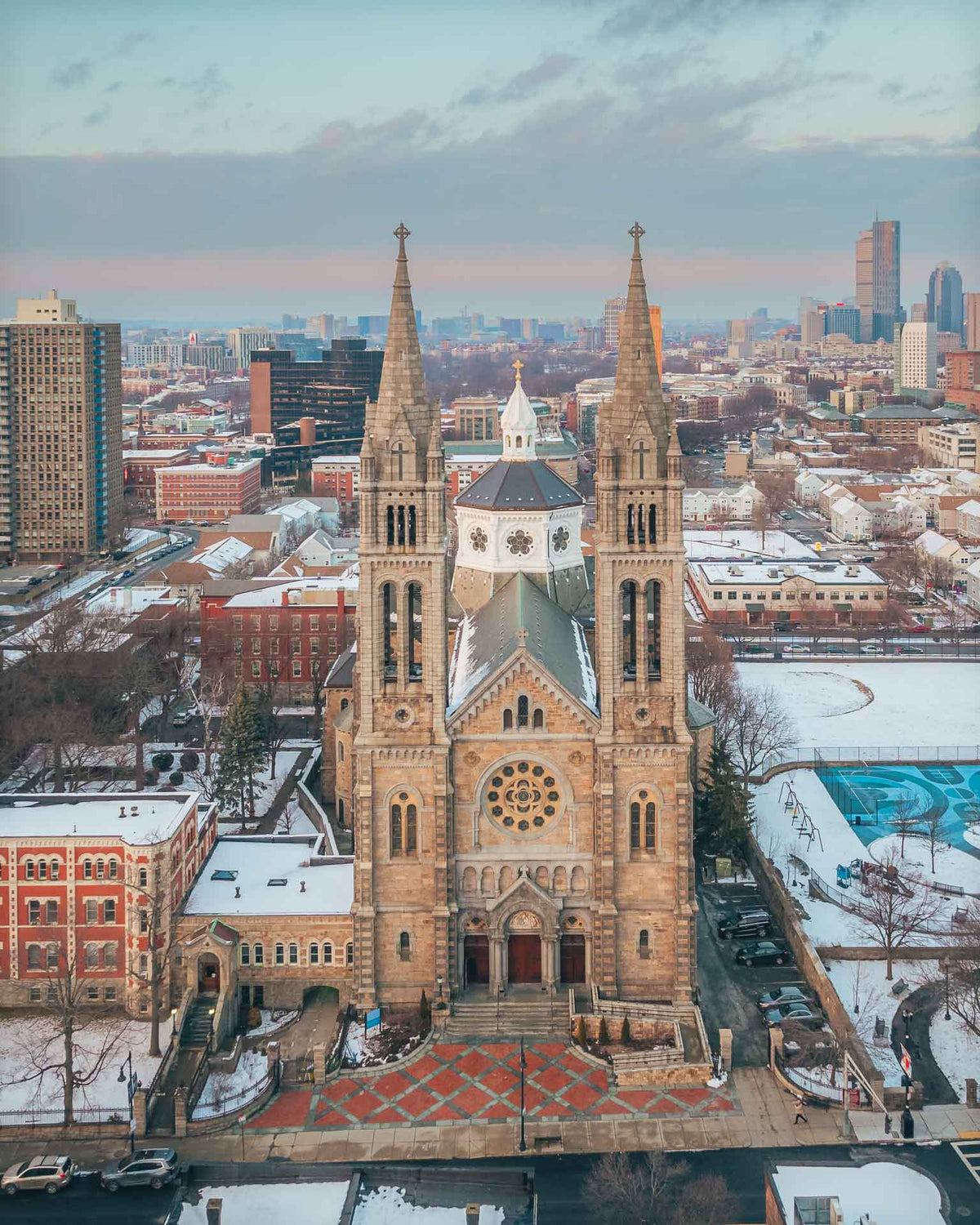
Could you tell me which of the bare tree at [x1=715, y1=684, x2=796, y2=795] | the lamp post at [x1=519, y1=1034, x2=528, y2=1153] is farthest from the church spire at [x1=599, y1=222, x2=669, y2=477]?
the bare tree at [x1=715, y1=684, x2=796, y2=795]

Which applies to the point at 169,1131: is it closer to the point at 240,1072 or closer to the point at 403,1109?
the point at 240,1072

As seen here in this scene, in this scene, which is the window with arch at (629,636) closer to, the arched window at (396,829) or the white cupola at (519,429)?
the arched window at (396,829)

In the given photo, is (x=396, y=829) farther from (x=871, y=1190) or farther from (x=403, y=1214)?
(x=871, y=1190)

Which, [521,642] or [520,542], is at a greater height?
[520,542]

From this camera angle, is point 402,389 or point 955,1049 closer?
point 955,1049

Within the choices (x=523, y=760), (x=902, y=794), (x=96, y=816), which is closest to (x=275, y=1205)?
(x=523, y=760)

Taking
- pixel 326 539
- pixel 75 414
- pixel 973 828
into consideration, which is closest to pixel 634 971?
pixel 973 828

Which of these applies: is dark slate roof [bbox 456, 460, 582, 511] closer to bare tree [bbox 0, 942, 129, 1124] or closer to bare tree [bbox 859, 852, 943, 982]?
bare tree [bbox 859, 852, 943, 982]
